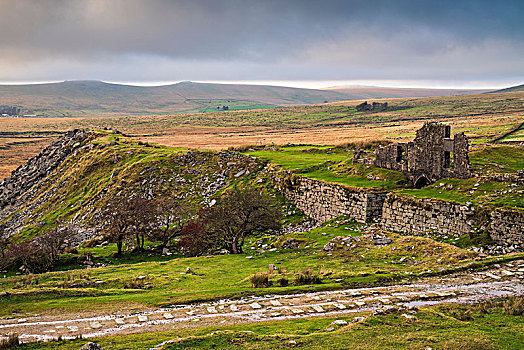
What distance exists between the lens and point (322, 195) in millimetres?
35094

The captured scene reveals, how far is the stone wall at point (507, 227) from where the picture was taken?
21891mm

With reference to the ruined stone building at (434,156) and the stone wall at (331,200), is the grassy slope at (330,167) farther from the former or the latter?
the ruined stone building at (434,156)

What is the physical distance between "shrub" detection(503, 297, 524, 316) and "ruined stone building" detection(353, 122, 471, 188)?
16.6 metres

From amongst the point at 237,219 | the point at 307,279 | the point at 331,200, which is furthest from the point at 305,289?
the point at 331,200

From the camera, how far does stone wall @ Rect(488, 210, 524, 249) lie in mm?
21891

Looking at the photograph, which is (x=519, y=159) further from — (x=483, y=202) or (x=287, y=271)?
(x=287, y=271)

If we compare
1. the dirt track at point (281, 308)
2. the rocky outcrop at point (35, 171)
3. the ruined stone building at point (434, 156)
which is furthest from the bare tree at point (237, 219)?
the rocky outcrop at point (35, 171)

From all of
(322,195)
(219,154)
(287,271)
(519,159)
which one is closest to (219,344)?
(287,271)

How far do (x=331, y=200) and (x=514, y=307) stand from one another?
2071 cm

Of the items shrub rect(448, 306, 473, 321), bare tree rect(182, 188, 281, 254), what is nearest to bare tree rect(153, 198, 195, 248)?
bare tree rect(182, 188, 281, 254)

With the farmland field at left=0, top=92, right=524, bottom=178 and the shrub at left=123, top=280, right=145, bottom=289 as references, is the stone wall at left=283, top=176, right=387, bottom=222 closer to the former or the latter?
the shrub at left=123, top=280, right=145, bottom=289

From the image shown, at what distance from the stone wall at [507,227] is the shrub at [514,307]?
29.6 feet

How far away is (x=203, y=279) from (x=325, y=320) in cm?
1046

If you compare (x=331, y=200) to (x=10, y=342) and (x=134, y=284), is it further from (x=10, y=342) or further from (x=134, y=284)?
(x=10, y=342)
